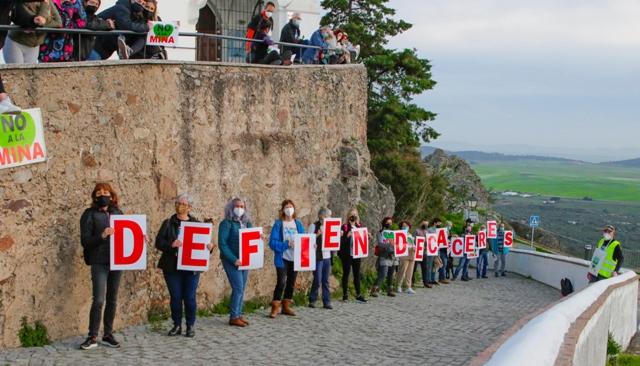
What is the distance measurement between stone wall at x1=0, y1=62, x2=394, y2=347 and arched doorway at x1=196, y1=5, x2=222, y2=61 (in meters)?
5.54

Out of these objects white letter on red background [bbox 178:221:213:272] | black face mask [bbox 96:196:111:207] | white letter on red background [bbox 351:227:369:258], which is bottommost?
white letter on red background [bbox 351:227:369:258]

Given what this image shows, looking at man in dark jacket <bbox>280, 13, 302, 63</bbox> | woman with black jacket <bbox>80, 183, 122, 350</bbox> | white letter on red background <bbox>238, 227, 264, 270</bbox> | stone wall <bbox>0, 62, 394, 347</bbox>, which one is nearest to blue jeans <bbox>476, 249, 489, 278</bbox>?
stone wall <bbox>0, 62, 394, 347</bbox>

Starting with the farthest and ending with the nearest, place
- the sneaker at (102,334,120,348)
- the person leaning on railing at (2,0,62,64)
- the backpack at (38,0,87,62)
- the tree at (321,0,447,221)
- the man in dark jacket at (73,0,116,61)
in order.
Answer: the tree at (321,0,447,221) → the man in dark jacket at (73,0,116,61) → the backpack at (38,0,87,62) → the person leaning on railing at (2,0,62,64) → the sneaker at (102,334,120,348)

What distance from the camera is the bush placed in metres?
11.5

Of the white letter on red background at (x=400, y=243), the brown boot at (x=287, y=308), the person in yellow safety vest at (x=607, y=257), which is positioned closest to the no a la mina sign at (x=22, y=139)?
the brown boot at (x=287, y=308)

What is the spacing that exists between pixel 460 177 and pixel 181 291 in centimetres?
5131

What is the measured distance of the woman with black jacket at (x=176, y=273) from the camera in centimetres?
1256

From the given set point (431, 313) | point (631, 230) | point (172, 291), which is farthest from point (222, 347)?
point (631, 230)

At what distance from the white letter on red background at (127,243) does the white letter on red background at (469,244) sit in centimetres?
1799

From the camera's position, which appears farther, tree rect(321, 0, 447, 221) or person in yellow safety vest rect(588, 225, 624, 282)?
tree rect(321, 0, 447, 221)

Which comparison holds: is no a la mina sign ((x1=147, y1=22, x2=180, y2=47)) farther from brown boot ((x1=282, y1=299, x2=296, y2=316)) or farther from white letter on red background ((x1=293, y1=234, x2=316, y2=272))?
brown boot ((x1=282, y1=299, x2=296, y2=316))

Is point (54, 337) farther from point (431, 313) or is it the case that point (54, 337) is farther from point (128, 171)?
point (431, 313)

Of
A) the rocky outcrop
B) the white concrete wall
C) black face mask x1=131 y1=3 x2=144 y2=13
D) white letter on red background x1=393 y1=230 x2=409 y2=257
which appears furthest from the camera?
the rocky outcrop

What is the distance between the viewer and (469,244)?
94.6ft
